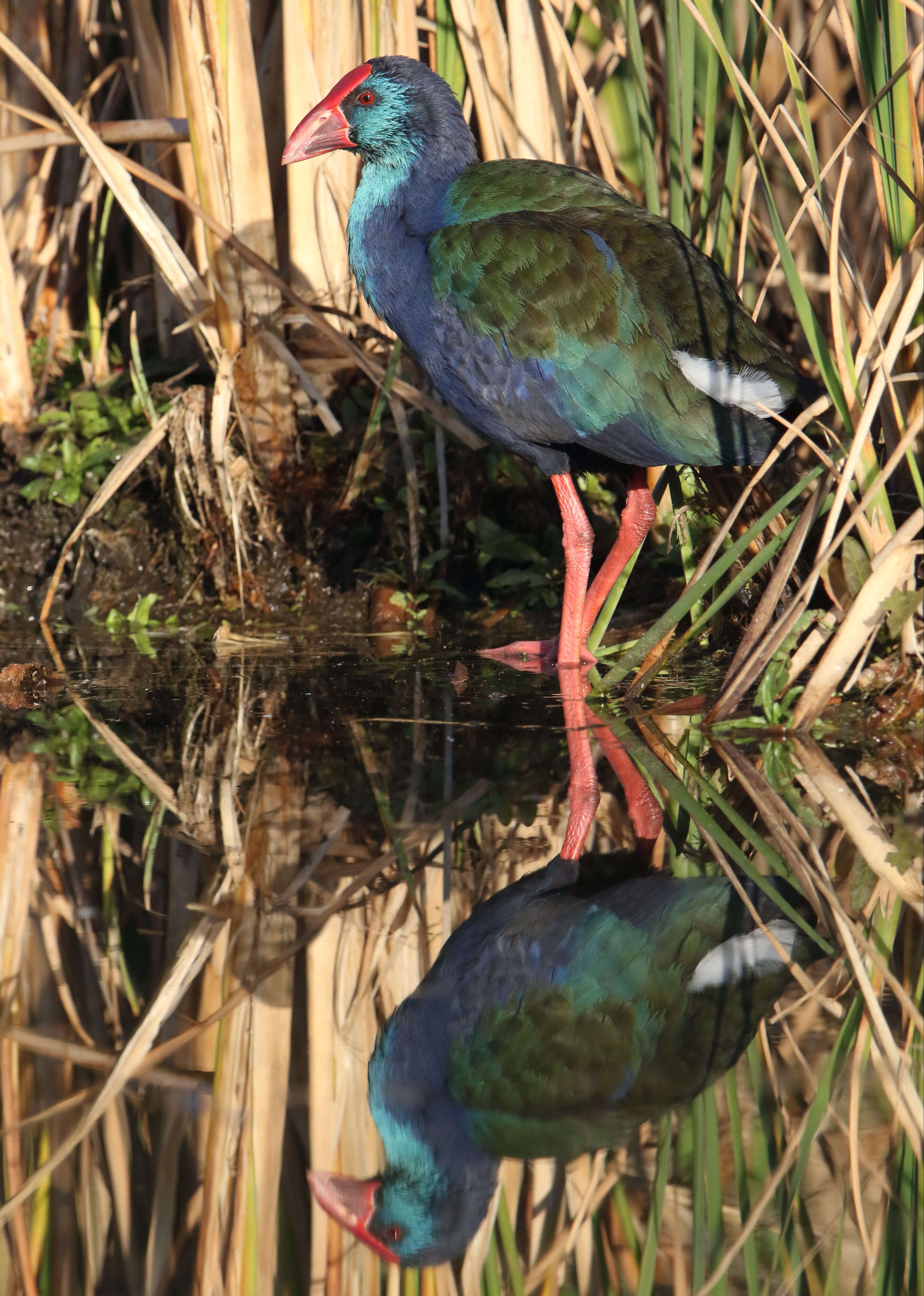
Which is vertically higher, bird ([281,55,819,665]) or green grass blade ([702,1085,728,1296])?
bird ([281,55,819,665])

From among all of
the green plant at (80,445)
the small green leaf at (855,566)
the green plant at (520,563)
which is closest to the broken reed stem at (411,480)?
the green plant at (520,563)

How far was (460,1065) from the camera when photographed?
148cm

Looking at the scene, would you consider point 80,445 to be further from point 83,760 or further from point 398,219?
point 83,760

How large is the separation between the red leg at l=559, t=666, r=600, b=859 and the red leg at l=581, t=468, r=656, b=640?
0.25m

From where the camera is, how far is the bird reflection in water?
4.34 feet

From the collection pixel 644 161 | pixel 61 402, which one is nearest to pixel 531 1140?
pixel 644 161

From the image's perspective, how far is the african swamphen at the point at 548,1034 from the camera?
1.32 m

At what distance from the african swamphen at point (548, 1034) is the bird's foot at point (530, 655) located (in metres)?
1.26

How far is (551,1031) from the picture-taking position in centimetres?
154

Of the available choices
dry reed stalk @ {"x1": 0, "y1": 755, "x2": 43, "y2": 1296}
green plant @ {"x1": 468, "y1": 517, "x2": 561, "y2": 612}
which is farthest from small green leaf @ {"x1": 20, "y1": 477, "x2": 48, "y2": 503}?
dry reed stalk @ {"x1": 0, "y1": 755, "x2": 43, "y2": 1296}

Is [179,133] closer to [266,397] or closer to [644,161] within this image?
[266,397]

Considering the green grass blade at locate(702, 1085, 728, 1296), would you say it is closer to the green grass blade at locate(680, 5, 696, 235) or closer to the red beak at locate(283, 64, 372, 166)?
the green grass blade at locate(680, 5, 696, 235)

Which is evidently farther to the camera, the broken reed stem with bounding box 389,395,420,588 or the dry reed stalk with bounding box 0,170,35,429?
the dry reed stalk with bounding box 0,170,35,429

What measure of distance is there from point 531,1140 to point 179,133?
2.95m
